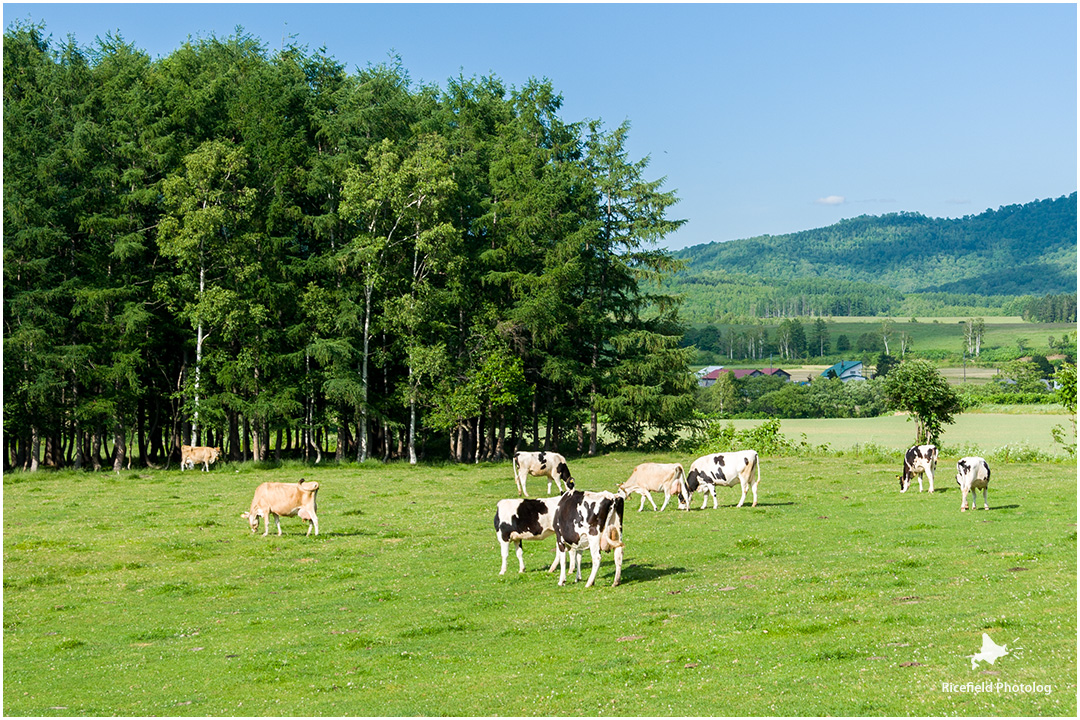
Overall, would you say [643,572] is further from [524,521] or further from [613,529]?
[524,521]

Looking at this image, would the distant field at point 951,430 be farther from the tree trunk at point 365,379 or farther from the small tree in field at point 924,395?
the tree trunk at point 365,379

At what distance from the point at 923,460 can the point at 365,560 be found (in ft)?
64.8

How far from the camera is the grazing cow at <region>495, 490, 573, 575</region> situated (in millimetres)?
19297

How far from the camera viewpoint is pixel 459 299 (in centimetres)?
5241

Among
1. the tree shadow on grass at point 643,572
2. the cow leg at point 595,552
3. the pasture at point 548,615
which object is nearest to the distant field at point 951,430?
the pasture at point 548,615

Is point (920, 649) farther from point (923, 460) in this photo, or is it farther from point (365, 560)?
point (923, 460)

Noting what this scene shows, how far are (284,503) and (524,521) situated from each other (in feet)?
29.4

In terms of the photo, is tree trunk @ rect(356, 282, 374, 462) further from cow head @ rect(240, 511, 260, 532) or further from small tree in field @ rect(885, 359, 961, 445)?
small tree in field @ rect(885, 359, 961, 445)

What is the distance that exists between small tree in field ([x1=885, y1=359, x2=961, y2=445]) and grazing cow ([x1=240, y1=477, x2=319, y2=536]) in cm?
3904

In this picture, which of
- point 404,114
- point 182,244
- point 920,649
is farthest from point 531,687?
point 404,114

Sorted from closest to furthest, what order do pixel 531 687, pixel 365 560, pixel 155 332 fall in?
pixel 531 687 < pixel 365 560 < pixel 155 332

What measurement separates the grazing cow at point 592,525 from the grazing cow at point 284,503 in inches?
378

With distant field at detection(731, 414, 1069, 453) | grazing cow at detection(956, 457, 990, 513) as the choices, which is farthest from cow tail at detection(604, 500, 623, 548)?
distant field at detection(731, 414, 1069, 453)

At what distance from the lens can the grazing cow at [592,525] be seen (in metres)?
17.5
